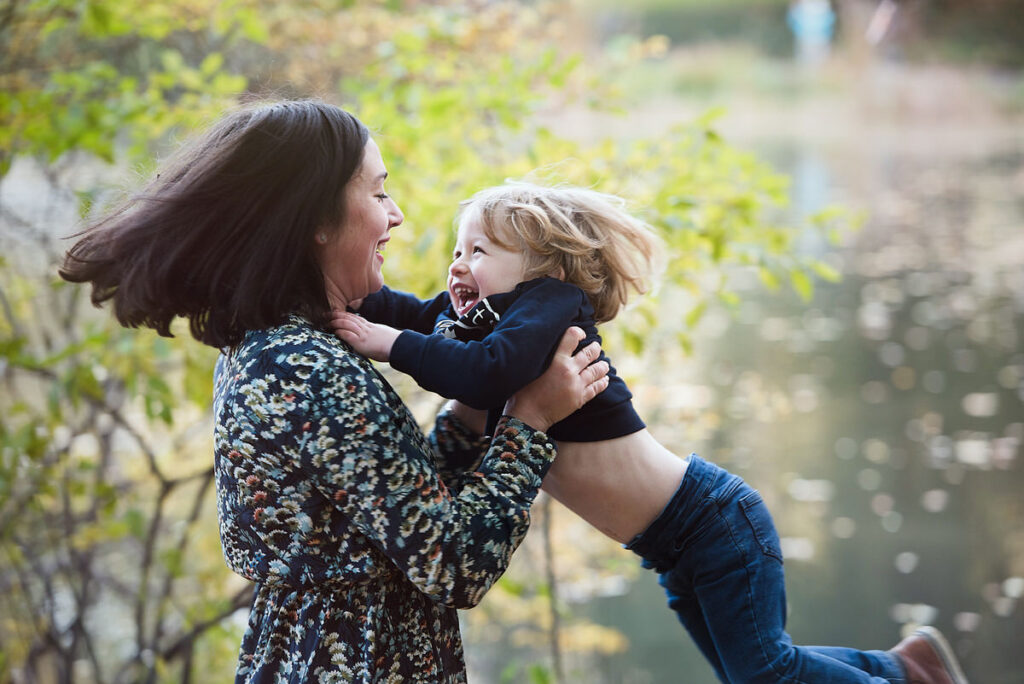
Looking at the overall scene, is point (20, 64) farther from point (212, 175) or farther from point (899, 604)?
point (899, 604)

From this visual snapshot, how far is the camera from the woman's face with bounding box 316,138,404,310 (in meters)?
1.41

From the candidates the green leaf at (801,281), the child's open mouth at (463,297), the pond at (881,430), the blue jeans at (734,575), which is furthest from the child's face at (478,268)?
the pond at (881,430)

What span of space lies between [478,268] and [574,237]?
6.1 inches

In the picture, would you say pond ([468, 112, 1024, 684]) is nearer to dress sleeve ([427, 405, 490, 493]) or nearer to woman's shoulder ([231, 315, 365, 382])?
dress sleeve ([427, 405, 490, 493])

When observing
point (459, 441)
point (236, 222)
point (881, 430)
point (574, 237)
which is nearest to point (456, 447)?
point (459, 441)

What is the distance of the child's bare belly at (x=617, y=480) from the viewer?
1.58 metres

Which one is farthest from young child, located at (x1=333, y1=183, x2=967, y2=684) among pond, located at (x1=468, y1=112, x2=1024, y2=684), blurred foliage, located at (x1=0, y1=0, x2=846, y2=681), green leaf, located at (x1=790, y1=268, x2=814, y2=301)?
pond, located at (x1=468, y1=112, x2=1024, y2=684)

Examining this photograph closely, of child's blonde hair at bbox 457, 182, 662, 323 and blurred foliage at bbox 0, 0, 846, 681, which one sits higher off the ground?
child's blonde hair at bbox 457, 182, 662, 323

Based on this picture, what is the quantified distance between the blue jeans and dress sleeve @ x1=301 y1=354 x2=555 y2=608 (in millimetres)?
353

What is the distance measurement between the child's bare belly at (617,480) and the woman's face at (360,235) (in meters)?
0.39

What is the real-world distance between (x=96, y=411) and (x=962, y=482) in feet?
15.4

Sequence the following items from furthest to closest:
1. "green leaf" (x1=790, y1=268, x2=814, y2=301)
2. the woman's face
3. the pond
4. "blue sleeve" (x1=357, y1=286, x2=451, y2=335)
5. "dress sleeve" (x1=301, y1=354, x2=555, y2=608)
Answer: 1. the pond
2. "green leaf" (x1=790, y1=268, x2=814, y2=301)
3. "blue sleeve" (x1=357, y1=286, x2=451, y2=335)
4. the woman's face
5. "dress sleeve" (x1=301, y1=354, x2=555, y2=608)

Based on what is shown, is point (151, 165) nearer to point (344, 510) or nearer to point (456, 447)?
point (456, 447)

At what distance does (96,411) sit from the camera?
11.0ft
